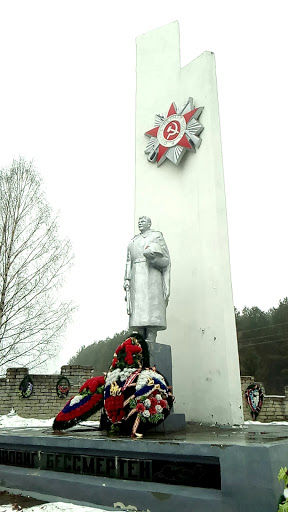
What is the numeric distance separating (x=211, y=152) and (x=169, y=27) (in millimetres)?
2683

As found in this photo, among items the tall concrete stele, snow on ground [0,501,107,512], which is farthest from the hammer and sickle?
snow on ground [0,501,107,512]

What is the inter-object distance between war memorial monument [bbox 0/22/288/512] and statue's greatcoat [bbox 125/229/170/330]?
0.04ft

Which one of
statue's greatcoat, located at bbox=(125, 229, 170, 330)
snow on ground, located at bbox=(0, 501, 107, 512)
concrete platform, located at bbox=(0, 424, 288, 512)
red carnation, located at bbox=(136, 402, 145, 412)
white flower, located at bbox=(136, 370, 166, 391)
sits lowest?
snow on ground, located at bbox=(0, 501, 107, 512)

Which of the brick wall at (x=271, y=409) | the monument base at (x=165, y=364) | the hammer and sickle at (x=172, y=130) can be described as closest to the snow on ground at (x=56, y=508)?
the monument base at (x=165, y=364)

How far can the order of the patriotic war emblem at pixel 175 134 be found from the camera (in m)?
5.93

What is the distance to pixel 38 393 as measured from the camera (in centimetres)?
820

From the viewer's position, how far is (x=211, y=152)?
18.7 ft

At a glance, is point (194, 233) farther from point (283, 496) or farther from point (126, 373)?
point (283, 496)

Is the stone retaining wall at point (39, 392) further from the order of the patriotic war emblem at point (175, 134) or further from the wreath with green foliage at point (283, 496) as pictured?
the wreath with green foliage at point (283, 496)

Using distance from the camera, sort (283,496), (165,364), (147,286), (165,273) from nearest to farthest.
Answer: (283,496), (165,364), (147,286), (165,273)

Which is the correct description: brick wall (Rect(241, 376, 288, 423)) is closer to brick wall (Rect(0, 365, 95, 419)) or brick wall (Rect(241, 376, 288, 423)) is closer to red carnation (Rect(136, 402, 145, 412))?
brick wall (Rect(0, 365, 95, 419))

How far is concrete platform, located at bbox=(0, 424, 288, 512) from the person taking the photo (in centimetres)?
185

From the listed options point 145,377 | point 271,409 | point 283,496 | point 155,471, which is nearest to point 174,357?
point 145,377

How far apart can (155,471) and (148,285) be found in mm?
2467
